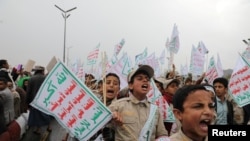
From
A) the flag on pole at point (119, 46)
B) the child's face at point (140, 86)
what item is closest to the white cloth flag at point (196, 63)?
the flag on pole at point (119, 46)

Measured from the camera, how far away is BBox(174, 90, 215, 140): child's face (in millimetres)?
2170

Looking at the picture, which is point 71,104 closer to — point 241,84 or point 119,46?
point 241,84

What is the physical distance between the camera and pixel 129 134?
3410 millimetres

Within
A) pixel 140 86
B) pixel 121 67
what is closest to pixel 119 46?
pixel 121 67

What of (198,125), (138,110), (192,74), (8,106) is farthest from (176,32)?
(198,125)

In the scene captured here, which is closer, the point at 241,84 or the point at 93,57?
the point at 241,84

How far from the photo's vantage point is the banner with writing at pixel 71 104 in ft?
10.5

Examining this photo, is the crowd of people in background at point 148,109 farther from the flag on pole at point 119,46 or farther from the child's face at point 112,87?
the flag on pole at point 119,46

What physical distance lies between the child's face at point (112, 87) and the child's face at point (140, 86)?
2.97ft

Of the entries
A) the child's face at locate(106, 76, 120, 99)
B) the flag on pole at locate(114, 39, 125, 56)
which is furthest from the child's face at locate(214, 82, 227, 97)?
the flag on pole at locate(114, 39, 125, 56)

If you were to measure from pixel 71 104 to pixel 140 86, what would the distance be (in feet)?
2.56

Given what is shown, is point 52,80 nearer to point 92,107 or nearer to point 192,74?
point 92,107

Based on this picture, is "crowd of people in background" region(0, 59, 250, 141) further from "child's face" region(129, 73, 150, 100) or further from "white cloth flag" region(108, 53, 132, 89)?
"white cloth flag" region(108, 53, 132, 89)

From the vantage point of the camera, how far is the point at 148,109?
3.64 m
